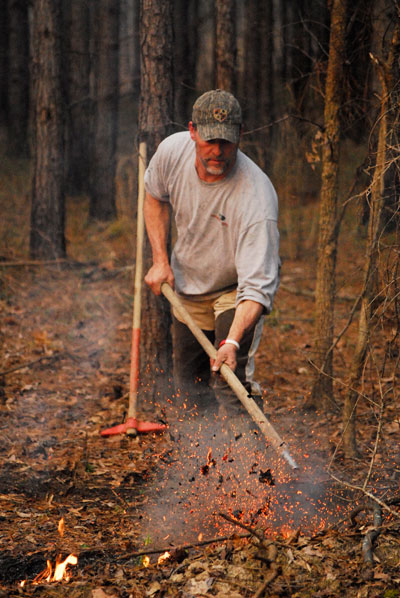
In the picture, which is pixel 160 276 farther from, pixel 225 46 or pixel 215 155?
pixel 225 46

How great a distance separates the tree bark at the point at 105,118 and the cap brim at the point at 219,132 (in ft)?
33.3

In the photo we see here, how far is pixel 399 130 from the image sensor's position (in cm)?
454

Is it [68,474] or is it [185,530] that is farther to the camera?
[68,474]

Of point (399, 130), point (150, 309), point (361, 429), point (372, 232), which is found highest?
point (399, 130)

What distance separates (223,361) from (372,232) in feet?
4.95

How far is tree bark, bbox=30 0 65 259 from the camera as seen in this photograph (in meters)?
10.6

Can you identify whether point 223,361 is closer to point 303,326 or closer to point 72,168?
point 303,326

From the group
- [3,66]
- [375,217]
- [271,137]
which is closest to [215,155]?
[375,217]

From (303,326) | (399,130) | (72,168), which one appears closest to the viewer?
(399,130)

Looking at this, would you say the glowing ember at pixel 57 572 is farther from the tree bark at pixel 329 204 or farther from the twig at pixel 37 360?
the twig at pixel 37 360

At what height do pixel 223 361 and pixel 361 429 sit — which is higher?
pixel 223 361

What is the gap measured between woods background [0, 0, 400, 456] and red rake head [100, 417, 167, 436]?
2.83ft

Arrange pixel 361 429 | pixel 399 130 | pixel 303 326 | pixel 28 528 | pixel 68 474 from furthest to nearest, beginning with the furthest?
pixel 303 326 < pixel 361 429 < pixel 68 474 < pixel 399 130 < pixel 28 528

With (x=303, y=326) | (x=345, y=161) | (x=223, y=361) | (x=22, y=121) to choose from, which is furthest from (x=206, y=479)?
(x=22, y=121)
